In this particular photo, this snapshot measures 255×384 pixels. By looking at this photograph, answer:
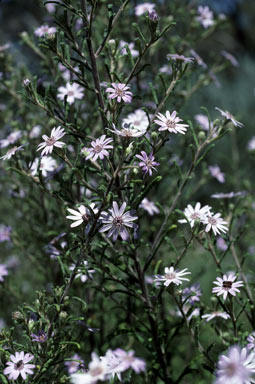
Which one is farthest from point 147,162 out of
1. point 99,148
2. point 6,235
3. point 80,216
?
point 6,235

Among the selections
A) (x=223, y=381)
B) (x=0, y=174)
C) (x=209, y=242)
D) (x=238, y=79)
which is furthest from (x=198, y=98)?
(x=223, y=381)

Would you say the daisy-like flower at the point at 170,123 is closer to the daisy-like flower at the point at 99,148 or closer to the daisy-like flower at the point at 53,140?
the daisy-like flower at the point at 99,148

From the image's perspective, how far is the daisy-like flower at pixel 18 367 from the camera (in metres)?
1.12

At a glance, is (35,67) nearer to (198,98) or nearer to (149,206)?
(149,206)

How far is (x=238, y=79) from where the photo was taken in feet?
21.2

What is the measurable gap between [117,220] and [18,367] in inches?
19.3

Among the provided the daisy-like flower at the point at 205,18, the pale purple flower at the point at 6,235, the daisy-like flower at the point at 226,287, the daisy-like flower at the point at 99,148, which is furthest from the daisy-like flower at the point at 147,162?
the daisy-like flower at the point at 205,18

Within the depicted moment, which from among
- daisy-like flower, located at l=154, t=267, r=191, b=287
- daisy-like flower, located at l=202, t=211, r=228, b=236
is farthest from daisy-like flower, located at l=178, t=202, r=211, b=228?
daisy-like flower, located at l=154, t=267, r=191, b=287

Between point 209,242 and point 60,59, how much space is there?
2.60 ft

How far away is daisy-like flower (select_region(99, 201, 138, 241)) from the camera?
1162 millimetres

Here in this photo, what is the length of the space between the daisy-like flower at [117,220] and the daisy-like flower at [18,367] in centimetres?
42

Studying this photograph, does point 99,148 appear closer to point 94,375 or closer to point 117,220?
point 117,220

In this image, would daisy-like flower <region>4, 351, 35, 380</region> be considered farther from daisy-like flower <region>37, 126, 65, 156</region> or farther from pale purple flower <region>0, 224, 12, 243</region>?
pale purple flower <region>0, 224, 12, 243</region>

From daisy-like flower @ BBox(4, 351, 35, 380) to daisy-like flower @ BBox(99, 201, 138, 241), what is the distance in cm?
42
